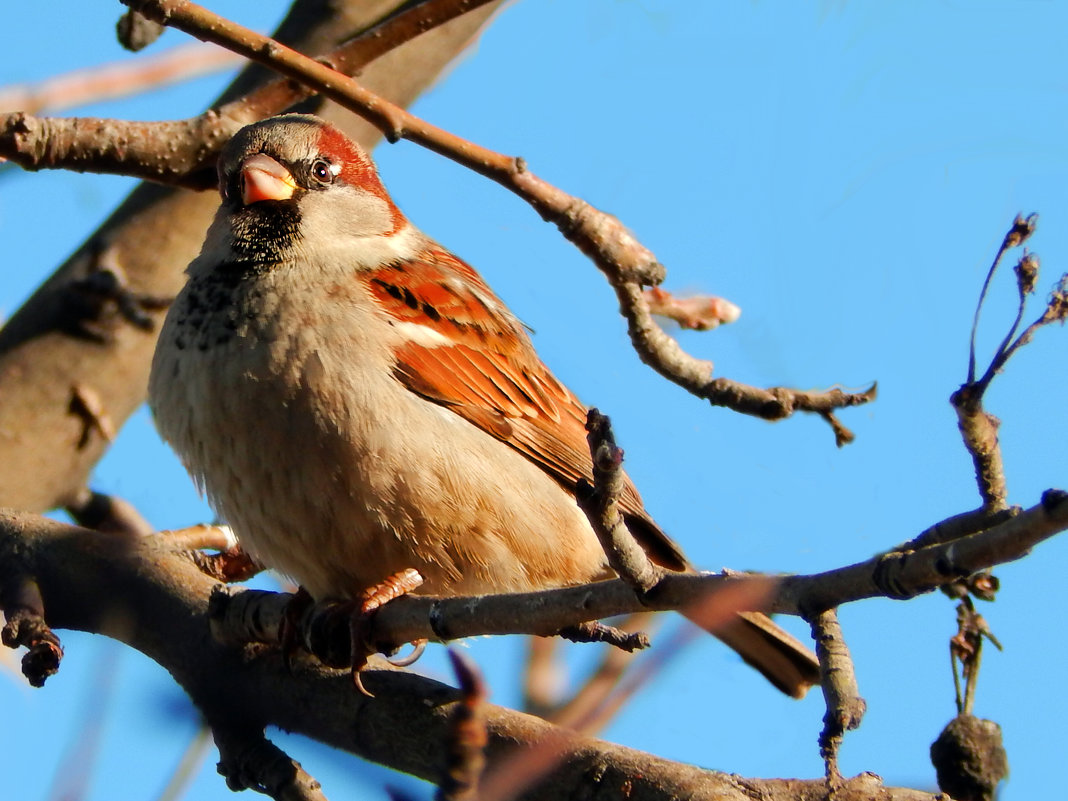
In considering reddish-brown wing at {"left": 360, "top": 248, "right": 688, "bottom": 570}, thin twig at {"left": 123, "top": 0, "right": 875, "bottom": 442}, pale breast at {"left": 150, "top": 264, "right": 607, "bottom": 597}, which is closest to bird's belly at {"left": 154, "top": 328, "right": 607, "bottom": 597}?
pale breast at {"left": 150, "top": 264, "right": 607, "bottom": 597}

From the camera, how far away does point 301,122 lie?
12.3ft

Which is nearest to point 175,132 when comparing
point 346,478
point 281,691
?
point 346,478

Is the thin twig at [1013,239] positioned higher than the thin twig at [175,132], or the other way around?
the thin twig at [175,132]

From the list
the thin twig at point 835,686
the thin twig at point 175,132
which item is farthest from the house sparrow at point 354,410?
the thin twig at point 835,686

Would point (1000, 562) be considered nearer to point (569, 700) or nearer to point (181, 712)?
point (181, 712)

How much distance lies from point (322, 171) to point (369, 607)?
1381 millimetres

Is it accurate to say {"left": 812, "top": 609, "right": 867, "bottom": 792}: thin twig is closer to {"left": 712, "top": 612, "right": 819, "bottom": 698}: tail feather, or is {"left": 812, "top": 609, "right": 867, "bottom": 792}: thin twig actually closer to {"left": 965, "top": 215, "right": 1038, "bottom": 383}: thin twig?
{"left": 965, "top": 215, "right": 1038, "bottom": 383}: thin twig

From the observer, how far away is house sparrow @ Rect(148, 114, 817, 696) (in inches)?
124

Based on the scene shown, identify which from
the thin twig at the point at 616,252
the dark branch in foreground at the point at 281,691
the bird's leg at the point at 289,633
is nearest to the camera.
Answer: the dark branch in foreground at the point at 281,691

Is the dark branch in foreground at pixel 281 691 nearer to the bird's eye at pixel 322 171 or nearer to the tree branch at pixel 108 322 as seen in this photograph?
the tree branch at pixel 108 322

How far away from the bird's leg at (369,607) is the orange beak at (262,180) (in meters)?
1.12

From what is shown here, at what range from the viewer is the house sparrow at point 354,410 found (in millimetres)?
3139

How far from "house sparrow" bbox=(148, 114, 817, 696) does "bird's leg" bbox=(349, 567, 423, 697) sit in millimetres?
32

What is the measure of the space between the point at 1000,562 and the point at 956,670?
0.86 metres
